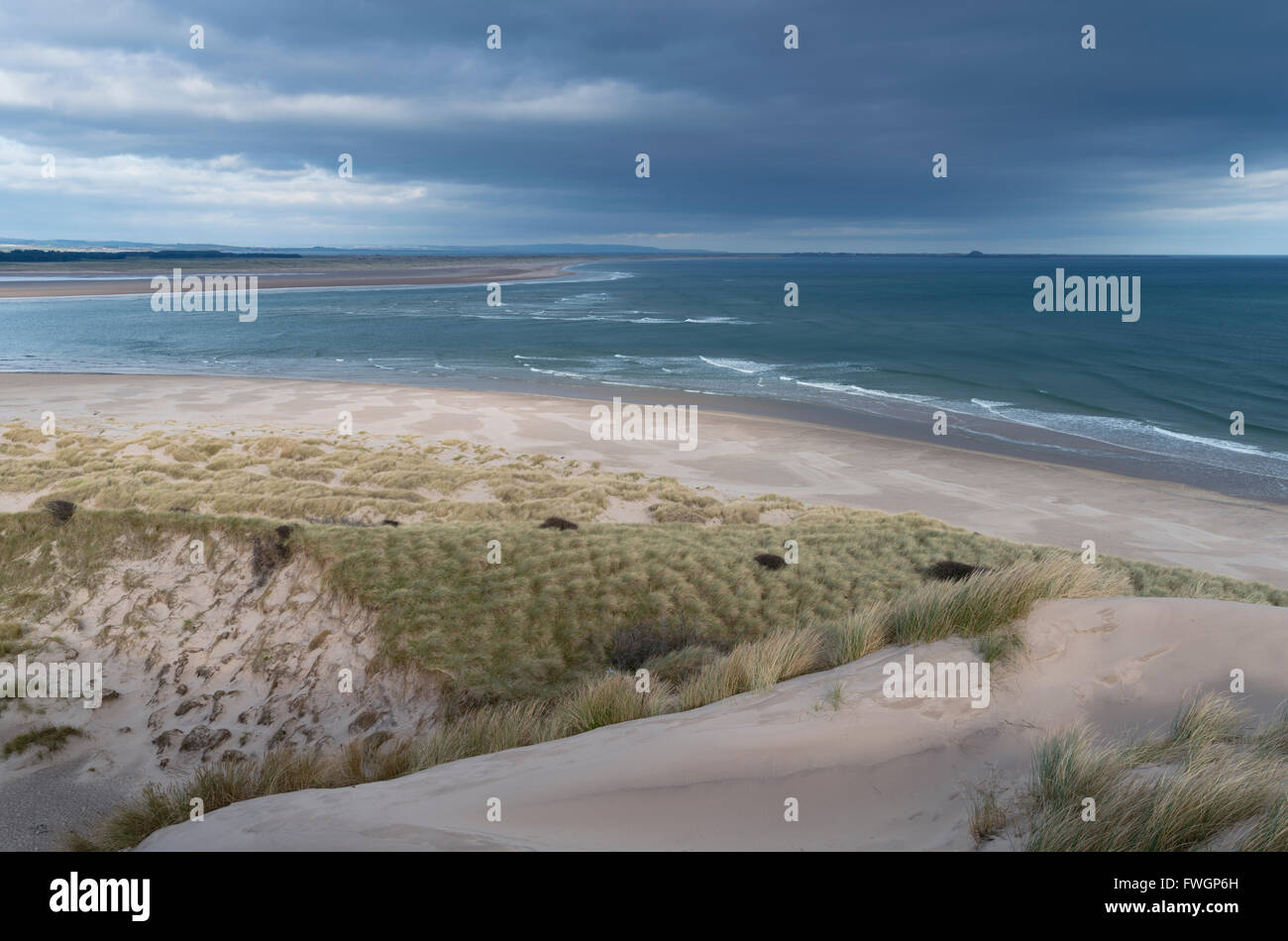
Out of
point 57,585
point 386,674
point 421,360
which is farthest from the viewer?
point 421,360

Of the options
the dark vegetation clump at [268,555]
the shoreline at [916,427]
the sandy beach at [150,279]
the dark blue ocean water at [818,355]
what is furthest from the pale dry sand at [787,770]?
the sandy beach at [150,279]

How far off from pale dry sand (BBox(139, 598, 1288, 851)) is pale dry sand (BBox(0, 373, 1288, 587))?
45.8 ft

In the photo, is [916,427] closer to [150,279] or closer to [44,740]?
[44,740]

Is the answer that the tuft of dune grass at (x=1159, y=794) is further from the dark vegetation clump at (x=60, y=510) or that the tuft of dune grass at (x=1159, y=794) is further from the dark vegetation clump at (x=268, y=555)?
the dark vegetation clump at (x=60, y=510)

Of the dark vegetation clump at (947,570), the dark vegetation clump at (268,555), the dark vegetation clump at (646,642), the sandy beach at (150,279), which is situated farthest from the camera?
the sandy beach at (150,279)

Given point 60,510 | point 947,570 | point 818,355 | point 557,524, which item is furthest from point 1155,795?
point 818,355

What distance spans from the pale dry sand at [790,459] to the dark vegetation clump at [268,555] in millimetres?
13810

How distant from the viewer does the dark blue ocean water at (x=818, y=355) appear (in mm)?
35500

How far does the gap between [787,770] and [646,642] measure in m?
5.43

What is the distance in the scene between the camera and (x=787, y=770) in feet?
16.7

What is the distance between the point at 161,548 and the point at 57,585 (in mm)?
1614

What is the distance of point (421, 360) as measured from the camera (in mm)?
51750
